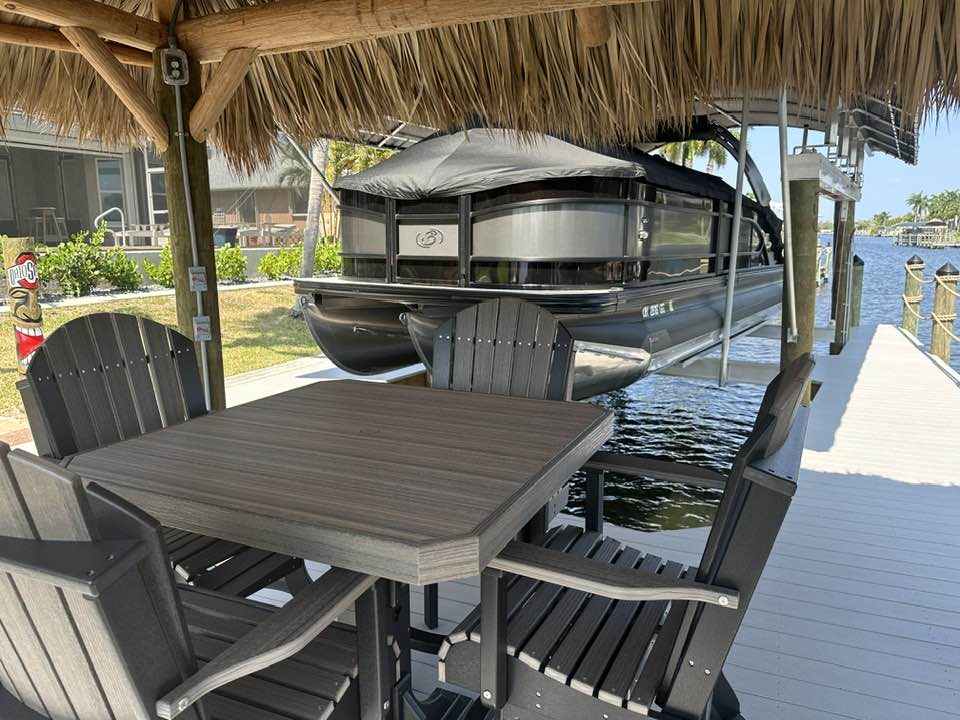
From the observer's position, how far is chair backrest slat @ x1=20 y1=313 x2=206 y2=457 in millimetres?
2119

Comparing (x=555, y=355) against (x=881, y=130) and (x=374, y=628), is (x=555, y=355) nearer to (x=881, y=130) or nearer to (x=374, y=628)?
(x=374, y=628)

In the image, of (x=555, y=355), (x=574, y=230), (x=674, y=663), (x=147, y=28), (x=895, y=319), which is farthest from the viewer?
(x=895, y=319)

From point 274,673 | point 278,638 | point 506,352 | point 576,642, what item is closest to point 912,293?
point 506,352

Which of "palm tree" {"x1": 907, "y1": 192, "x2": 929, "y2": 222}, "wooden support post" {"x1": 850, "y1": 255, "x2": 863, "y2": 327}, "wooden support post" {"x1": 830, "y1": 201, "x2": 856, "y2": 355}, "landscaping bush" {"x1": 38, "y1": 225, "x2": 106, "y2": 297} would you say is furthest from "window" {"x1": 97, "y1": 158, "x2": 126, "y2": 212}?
"palm tree" {"x1": 907, "y1": 192, "x2": 929, "y2": 222}

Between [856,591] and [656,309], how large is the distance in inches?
96.9

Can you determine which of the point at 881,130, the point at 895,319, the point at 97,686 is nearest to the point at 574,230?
the point at 97,686

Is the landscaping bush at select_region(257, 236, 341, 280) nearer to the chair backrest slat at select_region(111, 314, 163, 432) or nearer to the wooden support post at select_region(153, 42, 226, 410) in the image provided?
the wooden support post at select_region(153, 42, 226, 410)

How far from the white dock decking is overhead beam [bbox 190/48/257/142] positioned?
2189 mm

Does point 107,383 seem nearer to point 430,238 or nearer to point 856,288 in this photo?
point 430,238

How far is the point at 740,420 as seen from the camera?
667cm

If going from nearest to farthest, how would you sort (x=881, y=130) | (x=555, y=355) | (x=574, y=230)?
(x=555, y=355) < (x=574, y=230) < (x=881, y=130)

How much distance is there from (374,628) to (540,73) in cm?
271

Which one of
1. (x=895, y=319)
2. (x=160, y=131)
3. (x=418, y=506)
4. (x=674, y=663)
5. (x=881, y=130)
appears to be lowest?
(x=895, y=319)

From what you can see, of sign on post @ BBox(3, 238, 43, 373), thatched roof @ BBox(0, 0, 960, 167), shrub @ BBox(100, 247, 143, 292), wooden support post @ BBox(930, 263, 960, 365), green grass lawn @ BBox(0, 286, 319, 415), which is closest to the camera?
thatched roof @ BBox(0, 0, 960, 167)
